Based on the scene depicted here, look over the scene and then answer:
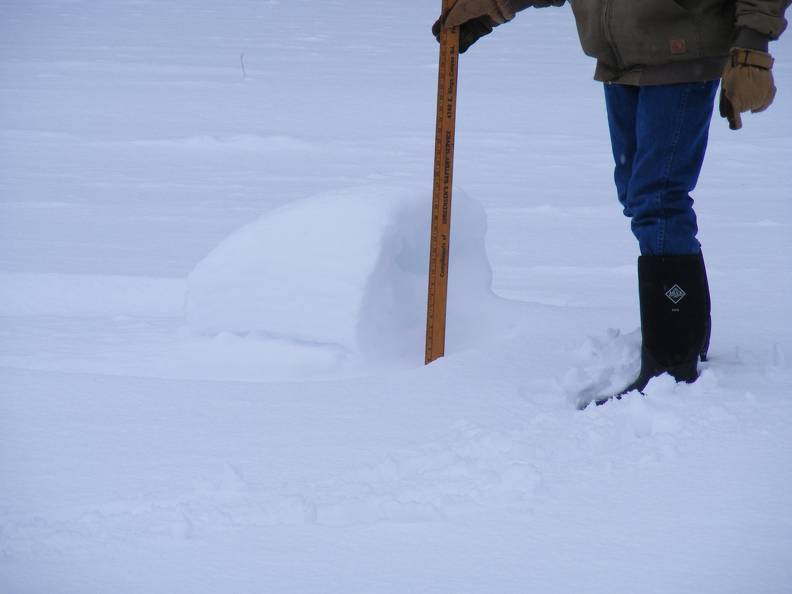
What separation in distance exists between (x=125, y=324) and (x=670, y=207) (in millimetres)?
1726

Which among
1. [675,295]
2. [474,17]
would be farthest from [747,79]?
[474,17]

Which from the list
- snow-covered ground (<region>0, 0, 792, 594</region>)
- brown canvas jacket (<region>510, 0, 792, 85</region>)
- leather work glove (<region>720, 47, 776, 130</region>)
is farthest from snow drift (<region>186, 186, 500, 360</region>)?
leather work glove (<region>720, 47, 776, 130</region>)

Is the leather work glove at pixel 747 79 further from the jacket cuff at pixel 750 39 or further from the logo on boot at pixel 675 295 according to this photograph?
the logo on boot at pixel 675 295

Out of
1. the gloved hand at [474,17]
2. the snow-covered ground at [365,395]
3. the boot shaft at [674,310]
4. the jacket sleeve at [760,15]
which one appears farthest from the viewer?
the gloved hand at [474,17]

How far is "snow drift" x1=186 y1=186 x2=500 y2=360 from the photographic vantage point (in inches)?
108

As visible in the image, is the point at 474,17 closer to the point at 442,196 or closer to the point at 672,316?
the point at 442,196

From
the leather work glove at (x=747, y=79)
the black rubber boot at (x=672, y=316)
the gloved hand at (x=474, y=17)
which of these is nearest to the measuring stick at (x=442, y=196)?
the gloved hand at (x=474, y=17)

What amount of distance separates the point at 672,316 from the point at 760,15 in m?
0.70

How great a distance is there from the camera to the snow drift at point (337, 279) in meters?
2.75

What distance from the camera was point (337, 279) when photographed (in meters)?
2.76

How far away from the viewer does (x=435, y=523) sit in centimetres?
184

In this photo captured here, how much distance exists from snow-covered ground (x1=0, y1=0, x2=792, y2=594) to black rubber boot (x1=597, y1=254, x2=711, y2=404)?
8 centimetres

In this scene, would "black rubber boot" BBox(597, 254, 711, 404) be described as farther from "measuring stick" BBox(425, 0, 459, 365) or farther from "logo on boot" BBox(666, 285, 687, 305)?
"measuring stick" BBox(425, 0, 459, 365)

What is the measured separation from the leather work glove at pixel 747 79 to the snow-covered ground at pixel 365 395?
2.14 feet
